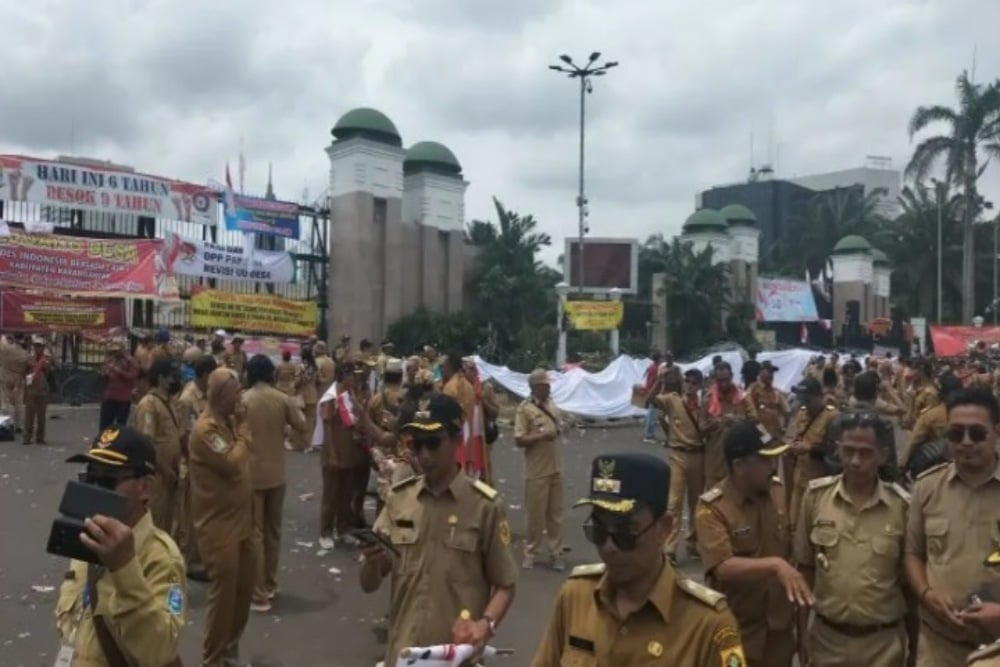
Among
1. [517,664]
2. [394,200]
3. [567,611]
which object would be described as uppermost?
[394,200]

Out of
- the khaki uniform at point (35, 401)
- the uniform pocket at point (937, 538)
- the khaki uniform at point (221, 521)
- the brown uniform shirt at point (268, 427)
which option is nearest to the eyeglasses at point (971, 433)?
the uniform pocket at point (937, 538)

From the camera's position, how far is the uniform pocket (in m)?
3.55

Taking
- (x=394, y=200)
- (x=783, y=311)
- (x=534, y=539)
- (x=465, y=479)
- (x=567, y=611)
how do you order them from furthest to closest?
(x=783, y=311) → (x=394, y=200) → (x=534, y=539) → (x=465, y=479) → (x=567, y=611)

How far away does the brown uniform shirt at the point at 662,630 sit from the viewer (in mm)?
2217

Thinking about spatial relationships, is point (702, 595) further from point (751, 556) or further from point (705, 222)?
point (705, 222)

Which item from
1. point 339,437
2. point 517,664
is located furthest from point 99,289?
point 517,664

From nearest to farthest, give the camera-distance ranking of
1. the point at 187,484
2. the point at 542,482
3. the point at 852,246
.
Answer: the point at 187,484 < the point at 542,482 < the point at 852,246

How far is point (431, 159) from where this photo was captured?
31.6 m

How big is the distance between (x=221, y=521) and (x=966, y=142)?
44.1m

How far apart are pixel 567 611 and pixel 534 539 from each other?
617 centimetres

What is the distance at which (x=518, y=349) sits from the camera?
3078cm

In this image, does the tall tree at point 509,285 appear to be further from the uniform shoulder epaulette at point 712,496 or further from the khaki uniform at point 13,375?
the uniform shoulder epaulette at point 712,496

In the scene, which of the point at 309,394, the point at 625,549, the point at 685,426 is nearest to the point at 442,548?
the point at 625,549

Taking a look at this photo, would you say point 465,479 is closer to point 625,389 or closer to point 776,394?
point 776,394
